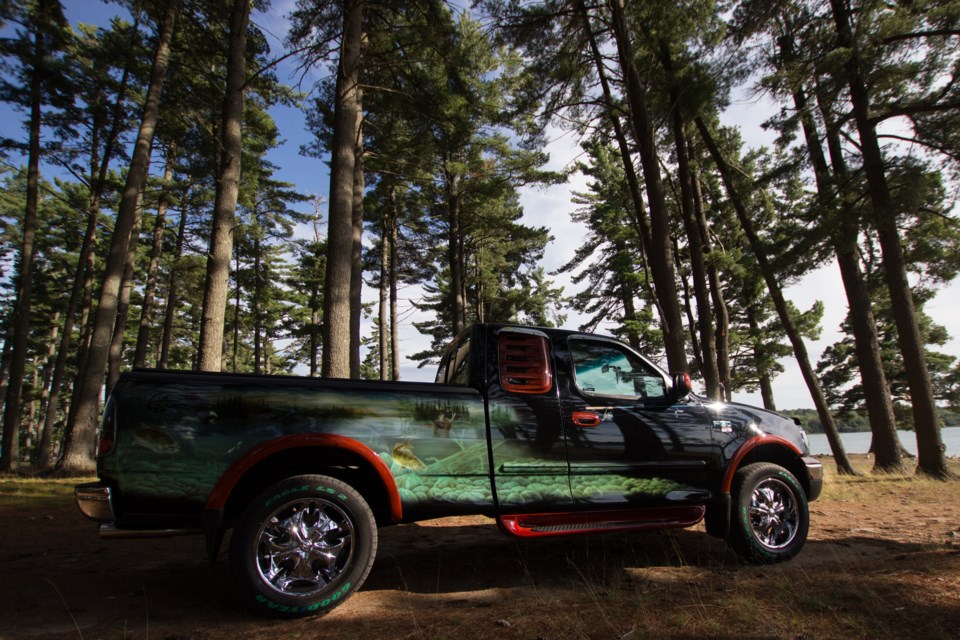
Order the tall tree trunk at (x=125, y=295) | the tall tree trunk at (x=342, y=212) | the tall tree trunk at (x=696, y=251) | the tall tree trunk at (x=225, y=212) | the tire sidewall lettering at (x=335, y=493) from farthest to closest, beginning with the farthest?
the tall tree trunk at (x=125, y=295) < the tall tree trunk at (x=696, y=251) < the tall tree trunk at (x=342, y=212) < the tall tree trunk at (x=225, y=212) < the tire sidewall lettering at (x=335, y=493)

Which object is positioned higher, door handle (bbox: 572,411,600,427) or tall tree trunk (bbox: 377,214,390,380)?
tall tree trunk (bbox: 377,214,390,380)

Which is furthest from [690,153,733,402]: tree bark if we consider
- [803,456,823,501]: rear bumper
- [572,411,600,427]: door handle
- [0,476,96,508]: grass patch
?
[0,476,96,508]: grass patch

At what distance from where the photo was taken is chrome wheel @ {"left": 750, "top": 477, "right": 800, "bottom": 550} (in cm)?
441

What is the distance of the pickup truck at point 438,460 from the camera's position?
3008 mm

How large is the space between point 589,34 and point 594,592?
40.0 ft

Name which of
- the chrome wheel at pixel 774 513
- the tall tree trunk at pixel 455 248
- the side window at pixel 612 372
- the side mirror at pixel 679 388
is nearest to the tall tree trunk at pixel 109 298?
the tall tree trunk at pixel 455 248

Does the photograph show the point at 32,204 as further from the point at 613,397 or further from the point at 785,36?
the point at 785,36

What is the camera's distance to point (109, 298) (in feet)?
41.6

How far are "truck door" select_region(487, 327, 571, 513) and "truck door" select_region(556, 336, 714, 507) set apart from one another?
0.12 meters

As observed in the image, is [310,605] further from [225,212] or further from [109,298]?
[109,298]

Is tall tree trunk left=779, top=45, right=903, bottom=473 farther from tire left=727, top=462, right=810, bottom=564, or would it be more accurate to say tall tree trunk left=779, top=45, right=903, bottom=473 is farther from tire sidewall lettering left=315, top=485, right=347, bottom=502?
tire sidewall lettering left=315, top=485, right=347, bottom=502

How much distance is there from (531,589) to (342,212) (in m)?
7.64

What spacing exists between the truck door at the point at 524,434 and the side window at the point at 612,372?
0.36 metres

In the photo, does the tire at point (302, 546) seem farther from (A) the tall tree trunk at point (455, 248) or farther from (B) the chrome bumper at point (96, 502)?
(A) the tall tree trunk at point (455, 248)
